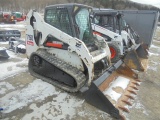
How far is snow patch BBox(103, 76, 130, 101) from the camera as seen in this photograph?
4086 millimetres

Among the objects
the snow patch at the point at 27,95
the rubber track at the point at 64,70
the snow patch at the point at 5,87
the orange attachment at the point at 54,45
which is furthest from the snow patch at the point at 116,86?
the snow patch at the point at 5,87

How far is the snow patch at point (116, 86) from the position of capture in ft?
13.4

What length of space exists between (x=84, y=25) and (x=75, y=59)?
1194 mm

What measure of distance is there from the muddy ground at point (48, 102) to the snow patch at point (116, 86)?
42 cm

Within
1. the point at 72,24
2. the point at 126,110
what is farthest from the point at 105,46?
the point at 126,110

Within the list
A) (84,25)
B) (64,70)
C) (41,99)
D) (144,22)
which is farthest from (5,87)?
(144,22)

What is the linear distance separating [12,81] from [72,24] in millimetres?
2383

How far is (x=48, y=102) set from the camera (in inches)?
159

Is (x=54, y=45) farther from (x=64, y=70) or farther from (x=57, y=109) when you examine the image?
(x=57, y=109)

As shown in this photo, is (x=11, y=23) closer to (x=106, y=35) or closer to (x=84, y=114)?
(x=106, y=35)

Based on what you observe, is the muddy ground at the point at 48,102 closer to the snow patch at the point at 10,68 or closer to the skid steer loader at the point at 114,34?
the snow patch at the point at 10,68

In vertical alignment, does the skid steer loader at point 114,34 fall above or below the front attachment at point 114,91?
above

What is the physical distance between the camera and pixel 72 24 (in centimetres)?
454

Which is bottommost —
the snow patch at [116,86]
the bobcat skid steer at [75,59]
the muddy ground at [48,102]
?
the muddy ground at [48,102]
